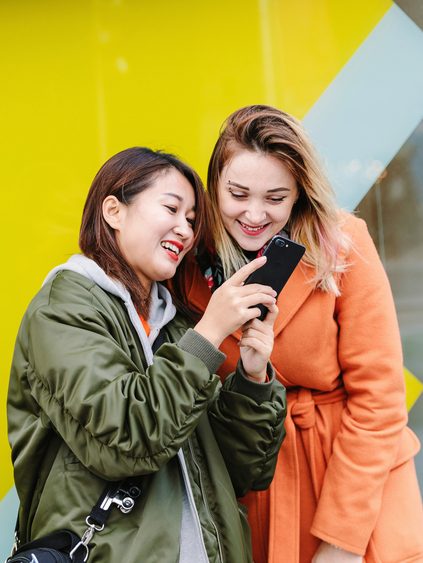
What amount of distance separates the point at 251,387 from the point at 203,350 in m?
0.29

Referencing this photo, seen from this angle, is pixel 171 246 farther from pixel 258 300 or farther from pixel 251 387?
pixel 251 387

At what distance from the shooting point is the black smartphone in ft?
5.82

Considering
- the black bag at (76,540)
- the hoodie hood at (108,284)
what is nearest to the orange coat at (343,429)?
the hoodie hood at (108,284)

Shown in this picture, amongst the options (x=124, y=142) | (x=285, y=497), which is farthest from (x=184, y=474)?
(x=124, y=142)

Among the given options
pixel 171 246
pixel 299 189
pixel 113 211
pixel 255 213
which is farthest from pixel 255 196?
pixel 113 211

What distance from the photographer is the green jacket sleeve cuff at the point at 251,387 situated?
183 cm

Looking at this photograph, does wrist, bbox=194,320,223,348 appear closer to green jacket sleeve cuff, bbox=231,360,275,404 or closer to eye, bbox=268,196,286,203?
green jacket sleeve cuff, bbox=231,360,275,404

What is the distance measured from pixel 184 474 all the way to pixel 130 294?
1.65 feet

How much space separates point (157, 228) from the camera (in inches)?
74.4

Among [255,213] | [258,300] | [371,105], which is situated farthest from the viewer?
[371,105]

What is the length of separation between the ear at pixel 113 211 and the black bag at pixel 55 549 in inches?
33.3

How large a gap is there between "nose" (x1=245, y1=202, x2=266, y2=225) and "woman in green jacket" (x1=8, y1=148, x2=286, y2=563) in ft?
0.53

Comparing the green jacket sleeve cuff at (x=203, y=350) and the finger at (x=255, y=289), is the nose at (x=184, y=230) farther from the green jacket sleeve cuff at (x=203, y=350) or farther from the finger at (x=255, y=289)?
the green jacket sleeve cuff at (x=203, y=350)

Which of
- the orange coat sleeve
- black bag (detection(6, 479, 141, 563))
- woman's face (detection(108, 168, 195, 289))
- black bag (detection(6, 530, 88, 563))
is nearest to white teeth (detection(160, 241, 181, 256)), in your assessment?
woman's face (detection(108, 168, 195, 289))
